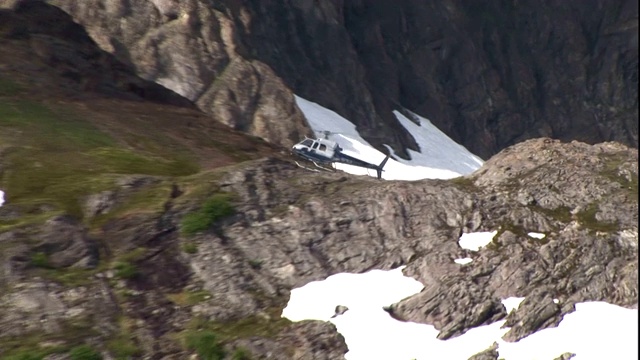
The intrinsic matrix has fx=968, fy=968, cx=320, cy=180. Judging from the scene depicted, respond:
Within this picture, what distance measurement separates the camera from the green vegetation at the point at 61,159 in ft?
118

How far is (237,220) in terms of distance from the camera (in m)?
34.8

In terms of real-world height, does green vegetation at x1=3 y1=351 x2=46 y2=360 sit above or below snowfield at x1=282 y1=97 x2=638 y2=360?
below

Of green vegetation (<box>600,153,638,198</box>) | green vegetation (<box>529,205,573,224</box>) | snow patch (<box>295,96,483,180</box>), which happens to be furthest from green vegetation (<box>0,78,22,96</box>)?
green vegetation (<box>600,153,638,198</box>)

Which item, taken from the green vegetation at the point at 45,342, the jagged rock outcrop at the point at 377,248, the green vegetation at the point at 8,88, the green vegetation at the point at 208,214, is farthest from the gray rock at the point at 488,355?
the green vegetation at the point at 8,88

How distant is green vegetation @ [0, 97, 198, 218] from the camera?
36.0m

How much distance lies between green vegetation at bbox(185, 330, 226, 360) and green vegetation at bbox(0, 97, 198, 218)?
799cm

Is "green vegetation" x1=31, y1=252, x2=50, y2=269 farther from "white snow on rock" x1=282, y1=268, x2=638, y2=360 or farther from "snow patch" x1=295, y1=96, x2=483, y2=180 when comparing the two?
"snow patch" x1=295, y1=96, x2=483, y2=180

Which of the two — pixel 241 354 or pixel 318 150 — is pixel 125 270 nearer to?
pixel 241 354

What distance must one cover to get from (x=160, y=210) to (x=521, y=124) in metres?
73.9

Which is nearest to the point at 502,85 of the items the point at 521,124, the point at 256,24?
the point at 521,124

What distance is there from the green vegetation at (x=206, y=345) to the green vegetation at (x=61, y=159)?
799 cm

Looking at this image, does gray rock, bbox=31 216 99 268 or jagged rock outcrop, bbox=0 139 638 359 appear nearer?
jagged rock outcrop, bbox=0 139 638 359

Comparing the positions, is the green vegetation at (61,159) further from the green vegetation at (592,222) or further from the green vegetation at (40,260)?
the green vegetation at (592,222)

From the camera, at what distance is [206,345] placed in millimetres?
28812
